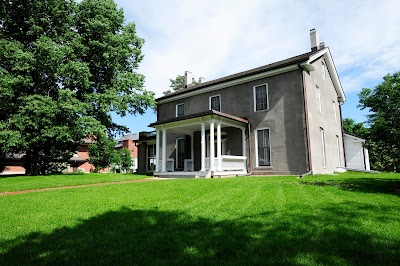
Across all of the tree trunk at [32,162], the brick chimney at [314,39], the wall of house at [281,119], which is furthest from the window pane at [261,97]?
the tree trunk at [32,162]

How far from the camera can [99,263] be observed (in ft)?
9.11

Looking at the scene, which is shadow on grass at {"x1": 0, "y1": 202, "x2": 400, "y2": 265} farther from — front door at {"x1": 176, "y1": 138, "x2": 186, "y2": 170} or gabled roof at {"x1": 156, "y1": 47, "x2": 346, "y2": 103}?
front door at {"x1": 176, "y1": 138, "x2": 186, "y2": 170}

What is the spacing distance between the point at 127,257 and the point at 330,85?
2066 cm

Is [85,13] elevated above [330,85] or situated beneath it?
elevated above

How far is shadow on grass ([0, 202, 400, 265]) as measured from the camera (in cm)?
280

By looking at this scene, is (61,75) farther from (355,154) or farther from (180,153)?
(355,154)

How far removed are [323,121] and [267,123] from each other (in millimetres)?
4126

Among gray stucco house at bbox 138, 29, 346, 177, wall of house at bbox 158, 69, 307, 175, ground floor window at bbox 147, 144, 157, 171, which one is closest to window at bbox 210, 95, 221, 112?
gray stucco house at bbox 138, 29, 346, 177

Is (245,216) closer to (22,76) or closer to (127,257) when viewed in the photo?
(127,257)

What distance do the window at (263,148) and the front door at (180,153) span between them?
A: 20.6ft

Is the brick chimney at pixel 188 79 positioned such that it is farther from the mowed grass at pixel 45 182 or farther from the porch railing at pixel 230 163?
the mowed grass at pixel 45 182

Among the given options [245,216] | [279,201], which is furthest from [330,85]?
[245,216]

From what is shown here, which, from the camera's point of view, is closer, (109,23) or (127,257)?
(127,257)

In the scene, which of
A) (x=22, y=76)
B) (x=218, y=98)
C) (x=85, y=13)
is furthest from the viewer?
(x=85, y=13)
